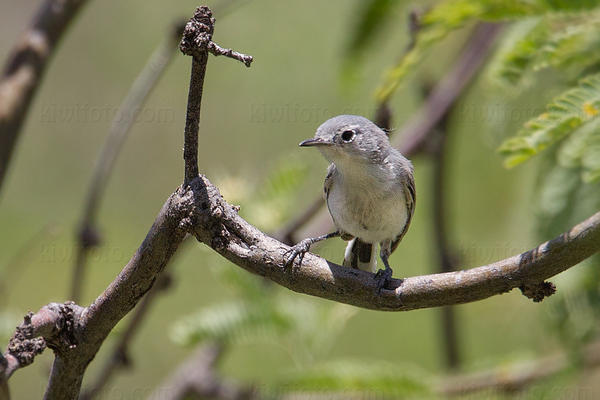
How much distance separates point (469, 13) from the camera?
6.86 feet

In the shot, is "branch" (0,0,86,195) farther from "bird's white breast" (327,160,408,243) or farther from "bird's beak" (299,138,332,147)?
"bird's white breast" (327,160,408,243)

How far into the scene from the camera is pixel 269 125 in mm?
5012

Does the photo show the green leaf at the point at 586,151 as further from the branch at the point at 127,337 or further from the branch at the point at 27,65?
the branch at the point at 27,65

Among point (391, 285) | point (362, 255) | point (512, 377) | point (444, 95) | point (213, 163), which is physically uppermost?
point (213, 163)

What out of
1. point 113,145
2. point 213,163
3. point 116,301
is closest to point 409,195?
point 113,145

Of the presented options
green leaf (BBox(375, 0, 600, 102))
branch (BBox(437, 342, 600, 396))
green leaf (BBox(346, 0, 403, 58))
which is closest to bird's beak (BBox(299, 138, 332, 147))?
green leaf (BBox(346, 0, 403, 58))

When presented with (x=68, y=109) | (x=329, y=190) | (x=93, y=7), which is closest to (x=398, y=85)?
(x=329, y=190)

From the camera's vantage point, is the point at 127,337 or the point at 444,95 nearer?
the point at 127,337

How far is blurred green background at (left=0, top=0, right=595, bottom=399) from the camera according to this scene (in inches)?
175

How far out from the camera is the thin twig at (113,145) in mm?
2805

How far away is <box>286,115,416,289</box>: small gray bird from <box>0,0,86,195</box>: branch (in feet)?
3.65

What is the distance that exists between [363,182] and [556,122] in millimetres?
1230

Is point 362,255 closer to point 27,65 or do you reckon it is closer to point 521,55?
point 521,55

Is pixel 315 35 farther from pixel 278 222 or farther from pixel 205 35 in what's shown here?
pixel 205 35
